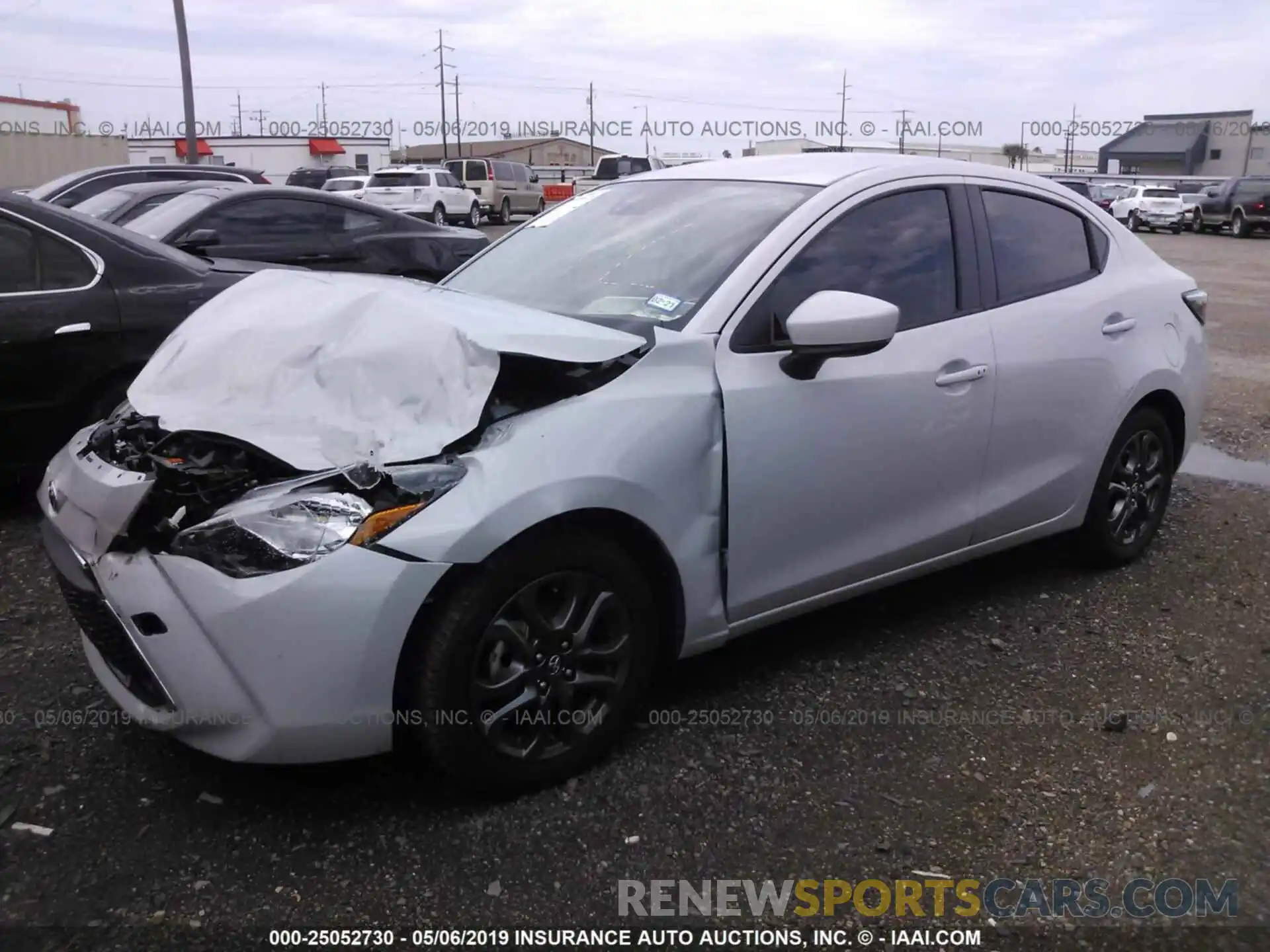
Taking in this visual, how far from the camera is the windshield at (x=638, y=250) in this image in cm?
339

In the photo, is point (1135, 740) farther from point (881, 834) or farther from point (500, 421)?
point (500, 421)

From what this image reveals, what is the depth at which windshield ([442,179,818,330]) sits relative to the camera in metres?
3.39

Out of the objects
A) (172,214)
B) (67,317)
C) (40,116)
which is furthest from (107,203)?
(40,116)

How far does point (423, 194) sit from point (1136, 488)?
25370 millimetres

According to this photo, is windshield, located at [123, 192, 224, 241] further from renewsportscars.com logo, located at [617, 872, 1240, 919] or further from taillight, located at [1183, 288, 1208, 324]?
renewsportscars.com logo, located at [617, 872, 1240, 919]

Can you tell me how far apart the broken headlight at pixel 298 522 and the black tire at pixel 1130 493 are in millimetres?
2904

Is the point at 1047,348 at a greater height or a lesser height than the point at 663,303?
lesser

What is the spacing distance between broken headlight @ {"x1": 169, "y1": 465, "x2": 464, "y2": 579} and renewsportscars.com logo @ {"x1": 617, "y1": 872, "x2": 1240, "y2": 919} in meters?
1.03

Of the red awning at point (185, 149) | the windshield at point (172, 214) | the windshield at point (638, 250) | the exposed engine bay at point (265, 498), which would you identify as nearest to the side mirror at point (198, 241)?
the windshield at point (172, 214)

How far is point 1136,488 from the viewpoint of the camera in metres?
4.59

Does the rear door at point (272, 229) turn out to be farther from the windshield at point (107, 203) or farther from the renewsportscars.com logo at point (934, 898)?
the renewsportscars.com logo at point (934, 898)

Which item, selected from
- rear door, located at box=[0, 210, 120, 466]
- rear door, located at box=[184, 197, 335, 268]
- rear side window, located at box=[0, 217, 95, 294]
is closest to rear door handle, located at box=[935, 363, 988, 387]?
rear door, located at box=[0, 210, 120, 466]

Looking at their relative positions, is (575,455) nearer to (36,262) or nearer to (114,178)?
(36,262)

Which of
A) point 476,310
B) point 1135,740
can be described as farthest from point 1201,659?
point 476,310
